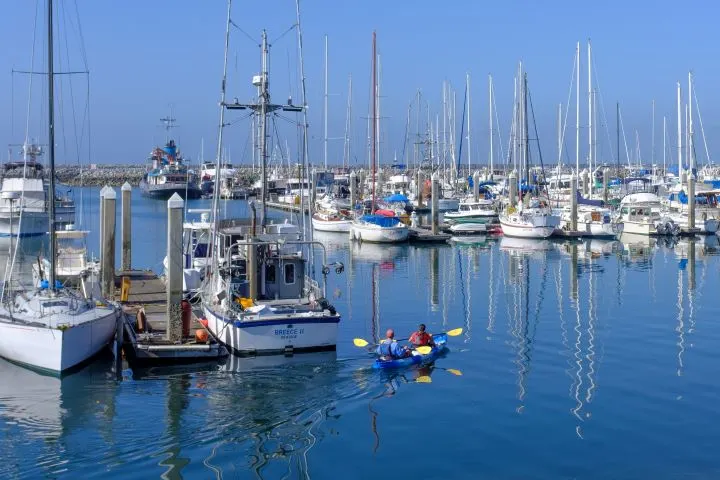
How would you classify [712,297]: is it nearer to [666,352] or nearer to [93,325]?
[666,352]

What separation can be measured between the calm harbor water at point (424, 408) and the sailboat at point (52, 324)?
1.54ft

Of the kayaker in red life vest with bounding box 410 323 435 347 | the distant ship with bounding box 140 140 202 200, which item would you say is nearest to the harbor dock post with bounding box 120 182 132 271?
the kayaker in red life vest with bounding box 410 323 435 347

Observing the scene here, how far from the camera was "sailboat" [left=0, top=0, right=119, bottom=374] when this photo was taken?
2238cm

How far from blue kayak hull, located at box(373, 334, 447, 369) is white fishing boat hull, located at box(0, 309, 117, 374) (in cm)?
727

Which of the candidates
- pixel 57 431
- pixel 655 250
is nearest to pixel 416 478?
pixel 57 431

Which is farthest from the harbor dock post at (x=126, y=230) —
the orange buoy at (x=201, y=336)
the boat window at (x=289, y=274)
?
the orange buoy at (x=201, y=336)

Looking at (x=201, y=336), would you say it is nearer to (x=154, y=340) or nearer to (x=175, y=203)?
(x=154, y=340)

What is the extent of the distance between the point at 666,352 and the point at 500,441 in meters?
9.70

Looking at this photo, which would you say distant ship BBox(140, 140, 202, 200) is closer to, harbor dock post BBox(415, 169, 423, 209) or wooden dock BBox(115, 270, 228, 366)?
harbor dock post BBox(415, 169, 423, 209)

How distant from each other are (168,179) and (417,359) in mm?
107062

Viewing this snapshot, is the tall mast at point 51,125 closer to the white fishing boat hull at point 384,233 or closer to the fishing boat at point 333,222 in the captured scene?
the white fishing boat hull at point 384,233

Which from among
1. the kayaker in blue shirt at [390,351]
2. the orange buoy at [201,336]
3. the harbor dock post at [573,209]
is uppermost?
the harbor dock post at [573,209]

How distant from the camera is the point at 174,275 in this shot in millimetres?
24125

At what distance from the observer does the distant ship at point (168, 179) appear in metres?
123
